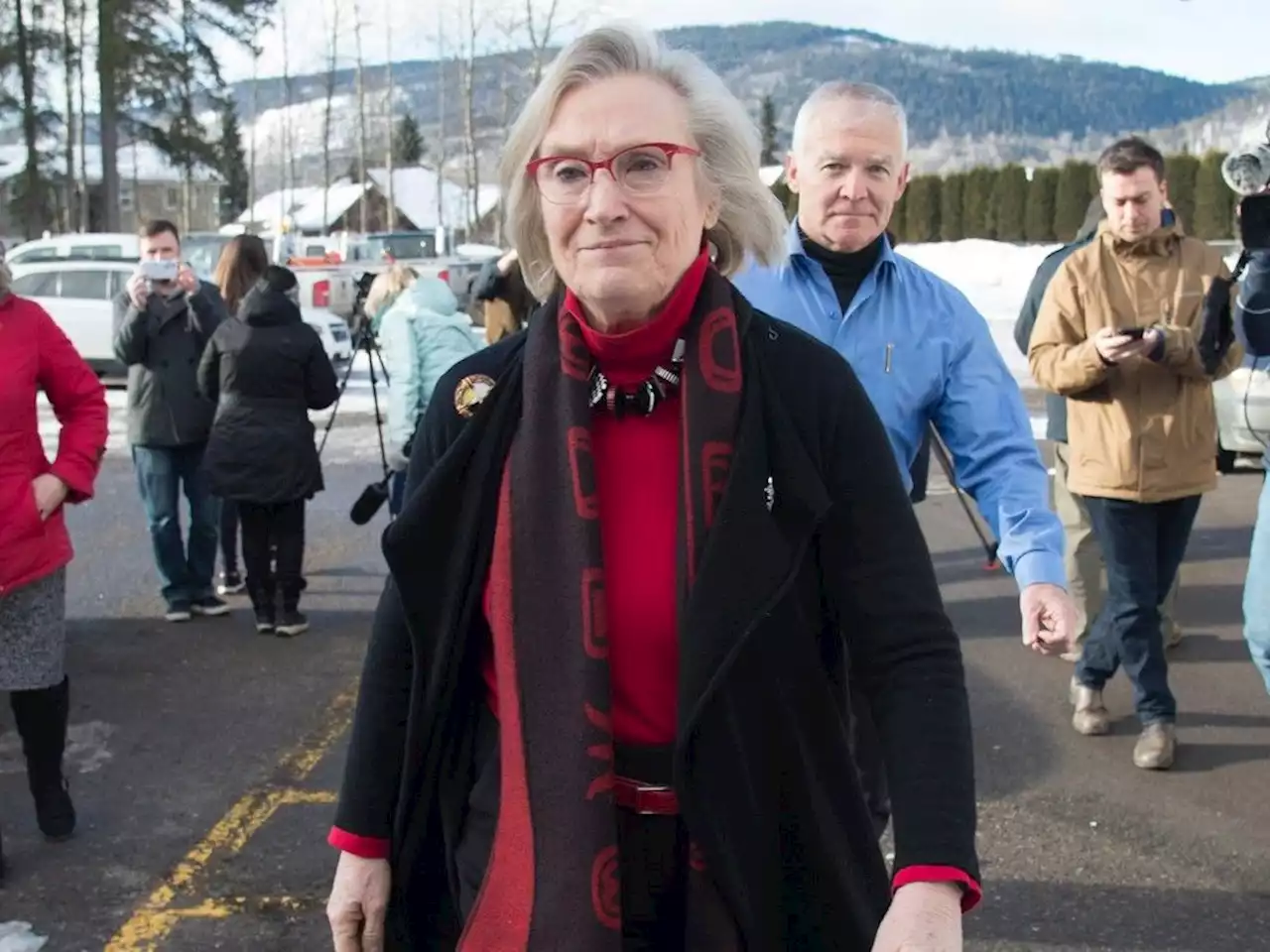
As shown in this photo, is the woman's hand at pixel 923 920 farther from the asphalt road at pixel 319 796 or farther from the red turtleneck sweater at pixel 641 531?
the asphalt road at pixel 319 796

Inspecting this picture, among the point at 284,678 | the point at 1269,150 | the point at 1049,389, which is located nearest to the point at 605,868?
the point at 1269,150

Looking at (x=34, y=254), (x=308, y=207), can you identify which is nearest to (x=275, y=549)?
(x=34, y=254)

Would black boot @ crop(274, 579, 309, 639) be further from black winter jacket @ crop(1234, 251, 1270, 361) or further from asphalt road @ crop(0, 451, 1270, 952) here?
black winter jacket @ crop(1234, 251, 1270, 361)

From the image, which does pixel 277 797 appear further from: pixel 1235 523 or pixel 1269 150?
pixel 1235 523

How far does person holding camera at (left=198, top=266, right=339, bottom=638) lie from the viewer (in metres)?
6.98

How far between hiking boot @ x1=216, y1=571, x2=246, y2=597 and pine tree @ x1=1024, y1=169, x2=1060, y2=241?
3169 cm

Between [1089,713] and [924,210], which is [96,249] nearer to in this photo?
[924,210]

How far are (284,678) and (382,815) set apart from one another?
14.7ft

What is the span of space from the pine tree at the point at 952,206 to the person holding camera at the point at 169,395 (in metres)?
34.1

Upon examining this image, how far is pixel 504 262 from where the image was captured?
7.84 meters

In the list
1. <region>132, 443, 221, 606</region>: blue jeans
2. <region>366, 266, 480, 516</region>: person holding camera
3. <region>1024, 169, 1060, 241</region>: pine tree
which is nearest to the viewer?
<region>366, 266, 480, 516</region>: person holding camera

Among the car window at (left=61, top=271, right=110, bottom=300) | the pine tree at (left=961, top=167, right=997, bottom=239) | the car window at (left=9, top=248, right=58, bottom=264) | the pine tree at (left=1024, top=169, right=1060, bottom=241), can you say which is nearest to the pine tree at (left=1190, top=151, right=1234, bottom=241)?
the pine tree at (left=1024, top=169, right=1060, bottom=241)

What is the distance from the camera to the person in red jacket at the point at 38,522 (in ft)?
14.5

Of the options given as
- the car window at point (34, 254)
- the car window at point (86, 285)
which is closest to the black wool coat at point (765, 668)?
the car window at point (86, 285)
